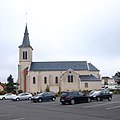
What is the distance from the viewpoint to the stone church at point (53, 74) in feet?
320

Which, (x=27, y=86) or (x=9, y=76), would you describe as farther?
(x=9, y=76)

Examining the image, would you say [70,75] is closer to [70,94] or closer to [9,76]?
[9,76]

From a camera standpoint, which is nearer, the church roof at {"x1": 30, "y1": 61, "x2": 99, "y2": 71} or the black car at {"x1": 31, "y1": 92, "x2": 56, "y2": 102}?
the black car at {"x1": 31, "y1": 92, "x2": 56, "y2": 102}

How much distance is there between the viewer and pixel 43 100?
4466 cm

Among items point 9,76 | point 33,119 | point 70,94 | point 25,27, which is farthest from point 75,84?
point 33,119

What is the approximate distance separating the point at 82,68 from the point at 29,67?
59.6 ft

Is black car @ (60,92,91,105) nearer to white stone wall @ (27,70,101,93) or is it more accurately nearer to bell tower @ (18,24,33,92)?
white stone wall @ (27,70,101,93)

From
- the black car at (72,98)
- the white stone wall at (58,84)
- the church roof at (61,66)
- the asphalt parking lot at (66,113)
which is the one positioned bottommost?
the asphalt parking lot at (66,113)

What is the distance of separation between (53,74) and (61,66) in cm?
440

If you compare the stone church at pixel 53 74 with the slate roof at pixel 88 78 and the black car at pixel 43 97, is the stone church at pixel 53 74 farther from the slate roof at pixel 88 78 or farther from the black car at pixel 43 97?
the black car at pixel 43 97

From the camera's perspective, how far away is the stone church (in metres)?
97.6

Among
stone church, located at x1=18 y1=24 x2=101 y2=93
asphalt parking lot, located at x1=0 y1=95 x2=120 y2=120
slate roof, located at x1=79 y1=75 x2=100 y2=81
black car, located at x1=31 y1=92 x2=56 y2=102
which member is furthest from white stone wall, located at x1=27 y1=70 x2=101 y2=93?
asphalt parking lot, located at x1=0 y1=95 x2=120 y2=120

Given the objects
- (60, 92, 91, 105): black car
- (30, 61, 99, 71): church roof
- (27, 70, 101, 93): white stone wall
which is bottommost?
(60, 92, 91, 105): black car

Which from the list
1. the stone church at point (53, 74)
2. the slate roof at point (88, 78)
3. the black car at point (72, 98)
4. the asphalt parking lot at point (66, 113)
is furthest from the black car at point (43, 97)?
the slate roof at point (88, 78)
